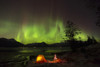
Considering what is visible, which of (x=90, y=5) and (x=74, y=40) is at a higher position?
(x=90, y=5)

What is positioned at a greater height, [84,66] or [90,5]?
[90,5]

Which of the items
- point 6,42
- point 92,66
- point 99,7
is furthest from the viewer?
point 6,42

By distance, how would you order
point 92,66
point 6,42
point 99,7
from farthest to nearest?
point 6,42 → point 99,7 → point 92,66

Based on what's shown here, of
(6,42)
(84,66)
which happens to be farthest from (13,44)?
(84,66)

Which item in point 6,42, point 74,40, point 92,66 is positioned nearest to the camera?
point 92,66

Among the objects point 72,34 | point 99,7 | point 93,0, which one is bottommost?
point 72,34

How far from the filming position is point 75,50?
27.3 metres

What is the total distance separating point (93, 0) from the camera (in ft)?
63.1

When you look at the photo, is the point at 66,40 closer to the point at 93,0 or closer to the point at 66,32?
the point at 66,32

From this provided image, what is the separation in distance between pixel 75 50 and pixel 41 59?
14.4 m

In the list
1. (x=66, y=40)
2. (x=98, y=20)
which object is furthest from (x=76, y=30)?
(x=98, y=20)

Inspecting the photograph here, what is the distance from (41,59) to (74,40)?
1415 cm

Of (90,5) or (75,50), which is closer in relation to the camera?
(90,5)

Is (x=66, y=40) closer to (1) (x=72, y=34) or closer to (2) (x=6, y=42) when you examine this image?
(1) (x=72, y=34)
